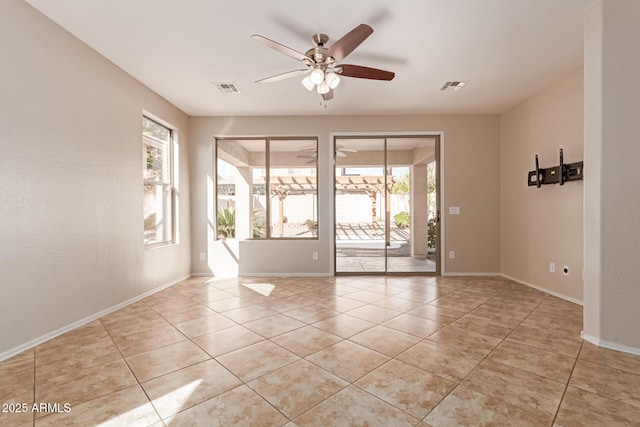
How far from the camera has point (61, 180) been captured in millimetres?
2629

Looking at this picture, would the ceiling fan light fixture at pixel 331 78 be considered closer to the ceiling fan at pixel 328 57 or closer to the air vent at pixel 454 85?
the ceiling fan at pixel 328 57

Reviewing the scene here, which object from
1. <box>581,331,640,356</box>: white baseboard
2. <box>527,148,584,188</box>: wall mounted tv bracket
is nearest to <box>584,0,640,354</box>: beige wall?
<box>581,331,640,356</box>: white baseboard

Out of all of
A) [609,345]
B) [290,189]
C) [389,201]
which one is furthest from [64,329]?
[609,345]

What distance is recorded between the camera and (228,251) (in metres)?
5.09

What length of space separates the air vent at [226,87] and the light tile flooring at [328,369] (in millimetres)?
2912

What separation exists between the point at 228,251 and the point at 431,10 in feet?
14.8

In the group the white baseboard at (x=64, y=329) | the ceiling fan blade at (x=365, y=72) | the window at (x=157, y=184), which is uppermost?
the ceiling fan blade at (x=365, y=72)

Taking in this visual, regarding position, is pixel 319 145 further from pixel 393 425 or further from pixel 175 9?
pixel 393 425

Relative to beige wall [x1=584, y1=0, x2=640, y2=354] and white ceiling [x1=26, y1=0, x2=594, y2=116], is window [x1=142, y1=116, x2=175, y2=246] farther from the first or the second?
beige wall [x1=584, y1=0, x2=640, y2=354]

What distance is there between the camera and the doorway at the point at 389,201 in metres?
5.13

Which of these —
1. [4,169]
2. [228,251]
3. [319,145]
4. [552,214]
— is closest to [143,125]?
[4,169]

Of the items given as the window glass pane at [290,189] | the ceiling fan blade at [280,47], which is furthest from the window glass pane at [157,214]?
the ceiling fan blade at [280,47]

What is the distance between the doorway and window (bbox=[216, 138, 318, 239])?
625mm

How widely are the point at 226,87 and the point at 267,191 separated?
76.1 inches
